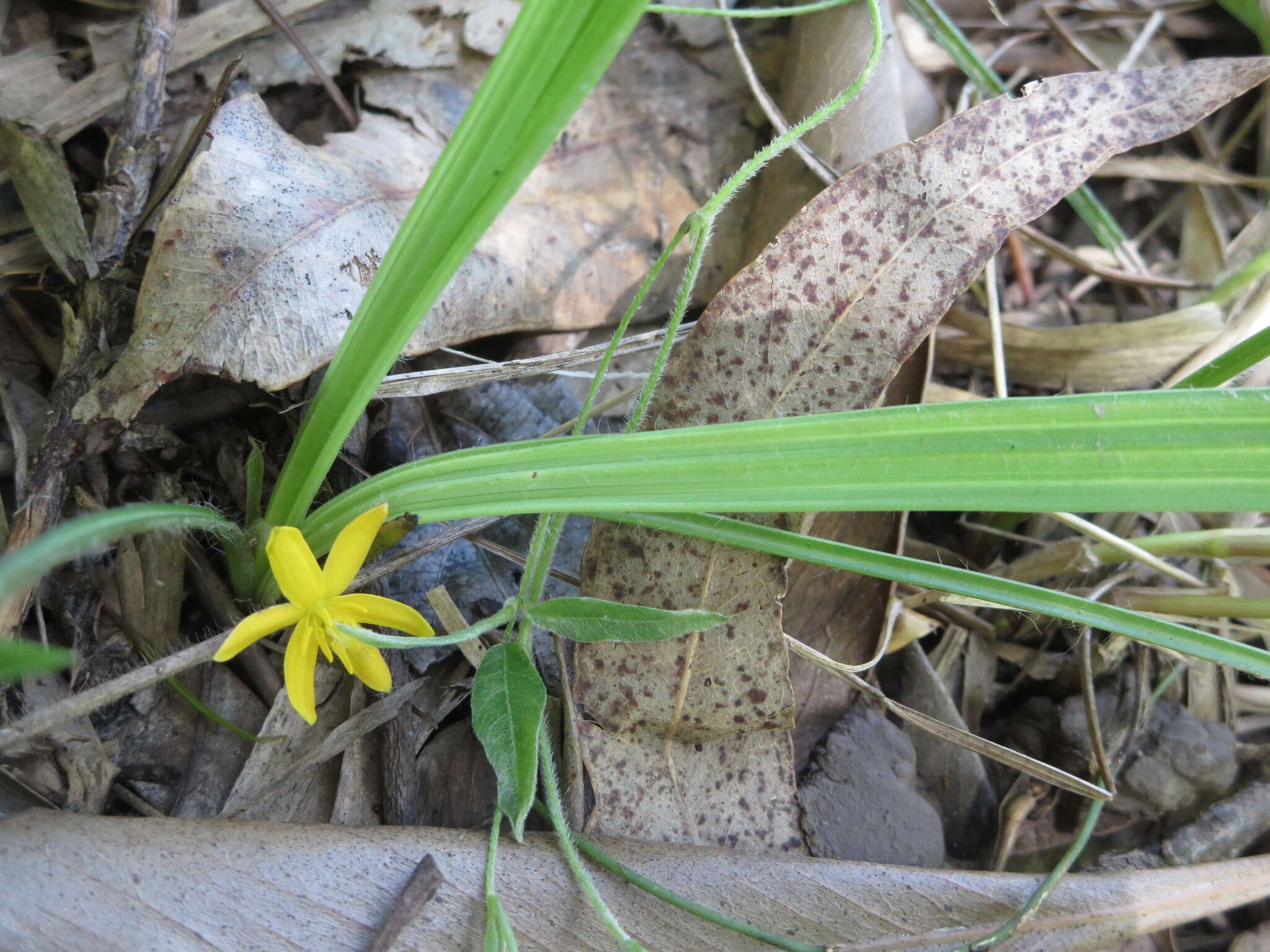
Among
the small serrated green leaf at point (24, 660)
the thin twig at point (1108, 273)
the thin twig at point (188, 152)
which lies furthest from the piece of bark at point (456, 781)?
the thin twig at point (1108, 273)

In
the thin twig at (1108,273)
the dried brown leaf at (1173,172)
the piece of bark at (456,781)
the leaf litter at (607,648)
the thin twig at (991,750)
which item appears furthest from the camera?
the dried brown leaf at (1173,172)

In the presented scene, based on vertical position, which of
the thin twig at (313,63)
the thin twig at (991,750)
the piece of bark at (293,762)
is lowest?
the thin twig at (991,750)

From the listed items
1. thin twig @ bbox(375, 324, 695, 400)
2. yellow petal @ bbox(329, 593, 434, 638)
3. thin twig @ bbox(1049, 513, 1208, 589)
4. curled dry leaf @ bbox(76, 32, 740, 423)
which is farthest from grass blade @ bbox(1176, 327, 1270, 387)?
yellow petal @ bbox(329, 593, 434, 638)

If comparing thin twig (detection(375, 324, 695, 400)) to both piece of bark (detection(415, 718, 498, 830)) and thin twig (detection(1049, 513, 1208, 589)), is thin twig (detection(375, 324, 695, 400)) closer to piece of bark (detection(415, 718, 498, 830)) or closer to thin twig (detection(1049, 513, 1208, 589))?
piece of bark (detection(415, 718, 498, 830))

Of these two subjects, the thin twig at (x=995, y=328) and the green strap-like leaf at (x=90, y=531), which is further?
Result: the thin twig at (x=995, y=328)

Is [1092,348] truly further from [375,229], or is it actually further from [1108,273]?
[375,229]

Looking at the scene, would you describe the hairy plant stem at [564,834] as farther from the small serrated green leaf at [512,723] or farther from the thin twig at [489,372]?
the thin twig at [489,372]
